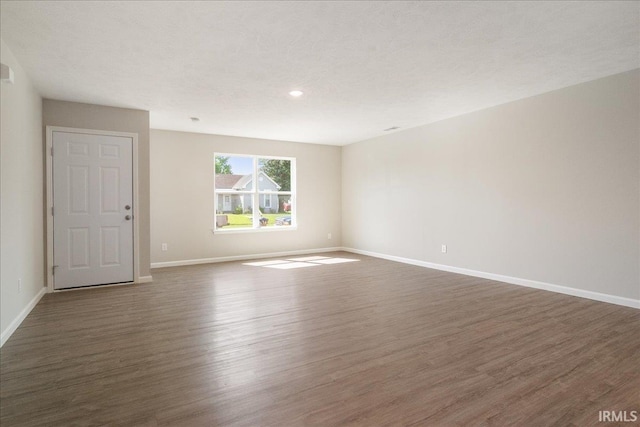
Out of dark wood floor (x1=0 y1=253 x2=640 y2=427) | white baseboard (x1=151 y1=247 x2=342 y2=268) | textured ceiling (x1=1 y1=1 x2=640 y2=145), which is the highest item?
textured ceiling (x1=1 y1=1 x2=640 y2=145)

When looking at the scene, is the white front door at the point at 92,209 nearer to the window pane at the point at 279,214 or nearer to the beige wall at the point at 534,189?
the window pane at the point at 279,214

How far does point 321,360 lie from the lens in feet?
7.88

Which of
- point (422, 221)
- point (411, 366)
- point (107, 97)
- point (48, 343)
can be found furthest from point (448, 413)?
point (107, 97)

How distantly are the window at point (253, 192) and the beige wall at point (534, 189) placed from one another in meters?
2.35

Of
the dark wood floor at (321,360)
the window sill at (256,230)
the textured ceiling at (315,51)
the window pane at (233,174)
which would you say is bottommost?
the dark wood floor at (321,360)

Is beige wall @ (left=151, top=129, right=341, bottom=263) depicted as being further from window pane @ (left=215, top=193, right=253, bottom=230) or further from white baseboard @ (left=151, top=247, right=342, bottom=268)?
window pane @ (left=215, top=193, right=253, bottom=230)

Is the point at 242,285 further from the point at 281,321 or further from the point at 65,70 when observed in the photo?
the point at 65,70

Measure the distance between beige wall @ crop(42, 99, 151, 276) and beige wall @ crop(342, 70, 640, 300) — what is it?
433cm

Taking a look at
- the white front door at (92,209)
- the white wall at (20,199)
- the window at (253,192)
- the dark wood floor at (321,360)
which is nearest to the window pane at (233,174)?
the window at (253,192)

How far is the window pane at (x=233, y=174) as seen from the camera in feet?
22.1

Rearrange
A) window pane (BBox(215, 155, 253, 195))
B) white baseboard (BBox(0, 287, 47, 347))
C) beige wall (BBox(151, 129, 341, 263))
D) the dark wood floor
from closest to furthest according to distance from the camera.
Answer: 1. the dark wood floor
2. white baseboard (BBox(0, 287, 47, 347))
3. beige wall (BBox(151, 129, 341, 263))
4. window pane (BBox(215, 155, 253, 195))

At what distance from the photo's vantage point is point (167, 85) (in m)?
3.83

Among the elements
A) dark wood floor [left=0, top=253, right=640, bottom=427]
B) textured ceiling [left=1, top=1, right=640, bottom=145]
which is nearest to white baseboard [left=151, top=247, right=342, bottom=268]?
dark wood floor [left=0, top=253, right=640, bottom=427]

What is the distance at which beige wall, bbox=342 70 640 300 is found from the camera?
3.60 meters
